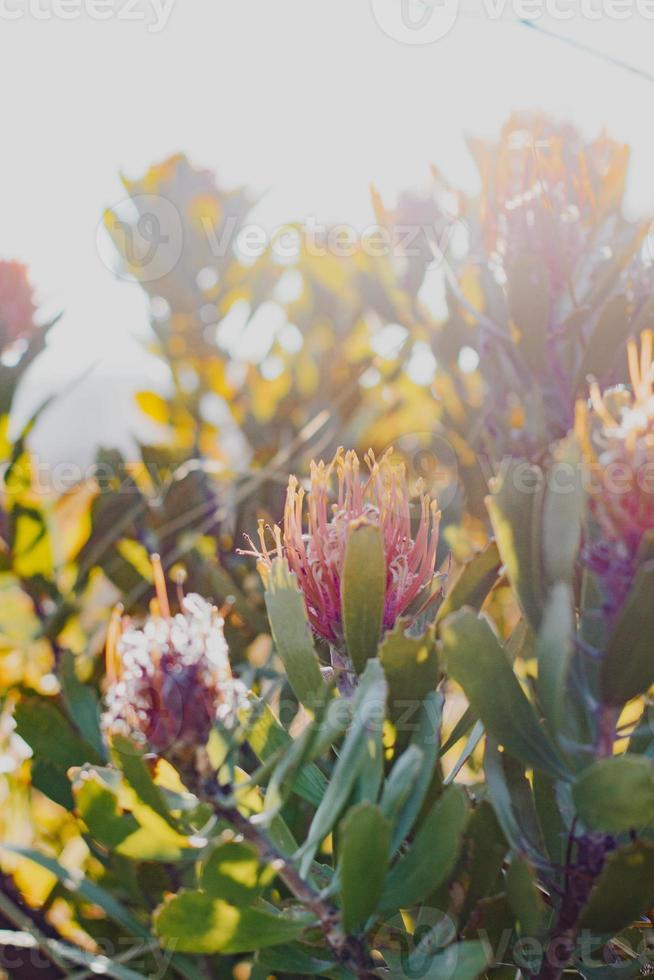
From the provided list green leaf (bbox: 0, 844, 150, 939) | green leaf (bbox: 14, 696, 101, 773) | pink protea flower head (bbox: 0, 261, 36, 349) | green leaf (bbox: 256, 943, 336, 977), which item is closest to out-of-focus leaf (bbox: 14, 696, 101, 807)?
green leaf (bbox: 14, 696, 101, 773)

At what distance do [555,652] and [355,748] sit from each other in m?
0.12

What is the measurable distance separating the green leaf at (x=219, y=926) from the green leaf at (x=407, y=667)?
0.47 ft

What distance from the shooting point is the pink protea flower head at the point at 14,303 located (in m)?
1.48

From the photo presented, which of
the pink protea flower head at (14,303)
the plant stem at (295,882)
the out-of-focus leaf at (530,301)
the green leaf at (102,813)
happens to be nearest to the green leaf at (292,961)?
the plant stem at (295,882)

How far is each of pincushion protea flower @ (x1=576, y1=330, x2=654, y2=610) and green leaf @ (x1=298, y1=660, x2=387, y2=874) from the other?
147 mm

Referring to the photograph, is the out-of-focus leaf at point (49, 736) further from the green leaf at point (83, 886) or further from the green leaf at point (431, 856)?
the green leaf at point (431, 856)

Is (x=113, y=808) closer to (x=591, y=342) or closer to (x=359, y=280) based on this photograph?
(x=591, y=342)

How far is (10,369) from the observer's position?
1275mm

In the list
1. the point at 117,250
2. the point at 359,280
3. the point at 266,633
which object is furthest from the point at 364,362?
the point at 266,633

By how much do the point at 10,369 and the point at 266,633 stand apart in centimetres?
51

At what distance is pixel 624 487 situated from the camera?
1.72 feet

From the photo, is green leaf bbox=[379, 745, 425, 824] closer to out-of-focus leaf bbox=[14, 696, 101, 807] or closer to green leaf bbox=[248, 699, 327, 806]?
green leaf bbox=[248, 699, 327, 806]

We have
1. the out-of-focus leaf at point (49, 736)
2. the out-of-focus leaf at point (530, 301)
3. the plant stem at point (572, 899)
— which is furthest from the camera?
the out-of-focus leaf at point (530, 301)

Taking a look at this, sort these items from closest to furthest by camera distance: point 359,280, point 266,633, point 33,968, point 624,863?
point 624,863 < point 33,968 < point 266,633 < point 359,280
